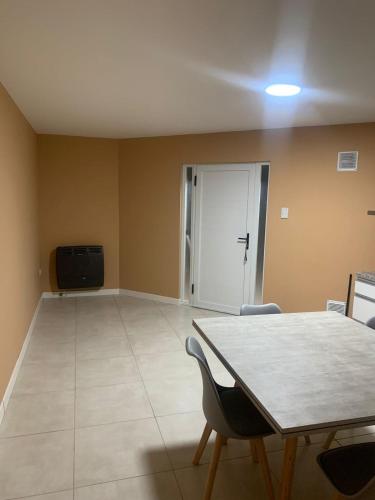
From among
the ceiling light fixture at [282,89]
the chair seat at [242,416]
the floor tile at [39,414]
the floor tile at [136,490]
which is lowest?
the floor tile at [136,490]

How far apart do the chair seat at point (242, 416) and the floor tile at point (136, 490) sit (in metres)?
0.54

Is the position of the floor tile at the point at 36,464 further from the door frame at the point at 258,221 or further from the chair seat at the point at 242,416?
the door frame at the point at 258,221

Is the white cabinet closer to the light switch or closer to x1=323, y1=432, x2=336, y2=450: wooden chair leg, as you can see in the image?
the light switch

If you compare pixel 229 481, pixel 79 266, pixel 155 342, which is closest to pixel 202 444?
pixel 229 481

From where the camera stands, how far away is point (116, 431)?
2.48 metres

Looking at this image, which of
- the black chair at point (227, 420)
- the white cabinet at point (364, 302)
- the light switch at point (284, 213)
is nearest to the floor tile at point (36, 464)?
the black chair at point (227, 420)

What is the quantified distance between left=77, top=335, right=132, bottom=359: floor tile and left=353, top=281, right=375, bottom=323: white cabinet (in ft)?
7.38

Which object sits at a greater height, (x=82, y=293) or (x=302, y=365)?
(x=302, y=365)

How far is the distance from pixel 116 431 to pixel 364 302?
2.46m

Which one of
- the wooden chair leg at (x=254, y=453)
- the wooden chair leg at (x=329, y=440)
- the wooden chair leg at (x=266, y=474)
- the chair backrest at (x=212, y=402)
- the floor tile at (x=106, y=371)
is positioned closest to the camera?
the chair backrest at (x=212, y=402)

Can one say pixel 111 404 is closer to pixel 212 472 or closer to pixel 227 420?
pixel 212 472

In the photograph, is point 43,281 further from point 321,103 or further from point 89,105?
point 321,103

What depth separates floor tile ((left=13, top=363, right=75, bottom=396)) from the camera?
9.75ft

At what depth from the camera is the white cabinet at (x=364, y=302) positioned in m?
3.40
